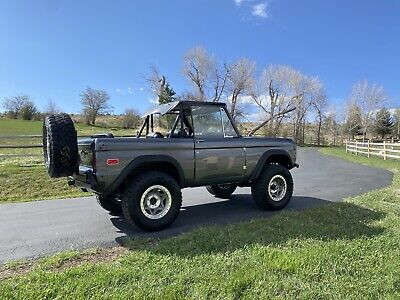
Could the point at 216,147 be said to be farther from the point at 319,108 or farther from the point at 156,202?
the point at 319,108

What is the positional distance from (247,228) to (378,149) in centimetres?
1958

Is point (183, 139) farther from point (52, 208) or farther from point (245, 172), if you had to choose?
point (52, 208)

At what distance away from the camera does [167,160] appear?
4738mm

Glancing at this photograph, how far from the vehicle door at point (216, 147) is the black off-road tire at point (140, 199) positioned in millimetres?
565

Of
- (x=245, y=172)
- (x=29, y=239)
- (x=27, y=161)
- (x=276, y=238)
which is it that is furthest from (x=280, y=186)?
(x=27, y=161)

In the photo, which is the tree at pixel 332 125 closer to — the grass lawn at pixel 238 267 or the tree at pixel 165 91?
the tree at pixel 165 91

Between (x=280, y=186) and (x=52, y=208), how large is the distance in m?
4.64

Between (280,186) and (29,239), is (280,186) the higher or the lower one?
the higher one

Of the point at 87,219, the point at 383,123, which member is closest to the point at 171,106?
the point at 87,219

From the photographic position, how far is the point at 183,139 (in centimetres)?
498

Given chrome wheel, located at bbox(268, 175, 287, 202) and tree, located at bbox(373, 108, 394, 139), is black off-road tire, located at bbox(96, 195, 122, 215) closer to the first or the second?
chrome wheel, located at bbox(268, 175, 287, 202)

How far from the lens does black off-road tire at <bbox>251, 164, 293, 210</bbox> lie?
5828 mm

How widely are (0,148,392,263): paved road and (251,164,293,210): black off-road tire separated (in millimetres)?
183

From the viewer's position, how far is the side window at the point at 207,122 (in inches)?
211
